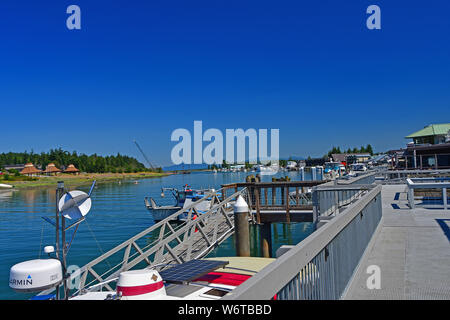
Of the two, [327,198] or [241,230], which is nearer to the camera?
[327,198]

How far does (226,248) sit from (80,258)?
9.29 m

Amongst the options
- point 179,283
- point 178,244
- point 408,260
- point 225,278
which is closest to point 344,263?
point 408,260

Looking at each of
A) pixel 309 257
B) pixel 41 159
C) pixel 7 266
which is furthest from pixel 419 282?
pixel 41 159

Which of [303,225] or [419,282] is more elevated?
[419,282]

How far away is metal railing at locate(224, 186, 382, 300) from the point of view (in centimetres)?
250

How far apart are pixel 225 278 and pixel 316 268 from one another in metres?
5.41

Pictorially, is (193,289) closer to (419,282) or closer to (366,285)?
(366,285)

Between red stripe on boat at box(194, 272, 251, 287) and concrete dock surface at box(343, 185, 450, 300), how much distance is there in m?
3.04

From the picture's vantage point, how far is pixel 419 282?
17.3ft

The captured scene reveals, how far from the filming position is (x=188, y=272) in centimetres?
796

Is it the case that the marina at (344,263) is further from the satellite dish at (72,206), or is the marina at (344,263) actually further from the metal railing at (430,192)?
the satellite dish at (72,206)

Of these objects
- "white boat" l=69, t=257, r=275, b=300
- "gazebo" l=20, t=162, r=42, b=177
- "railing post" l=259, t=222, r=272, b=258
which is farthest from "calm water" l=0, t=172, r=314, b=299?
"gazebo" l=20, t=162, r=42, b=177

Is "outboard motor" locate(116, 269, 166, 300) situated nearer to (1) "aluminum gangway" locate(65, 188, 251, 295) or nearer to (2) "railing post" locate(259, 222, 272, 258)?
(1) "aluminum gangway" locate(65, 188, 251, 295)

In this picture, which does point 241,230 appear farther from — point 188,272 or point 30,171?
point 30,171
